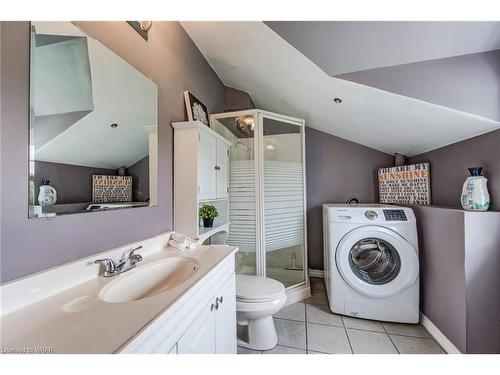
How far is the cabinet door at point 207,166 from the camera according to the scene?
1.57m

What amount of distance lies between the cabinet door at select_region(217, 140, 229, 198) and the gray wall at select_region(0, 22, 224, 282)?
44cm

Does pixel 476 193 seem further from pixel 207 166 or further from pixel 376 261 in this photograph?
pixel 207 166

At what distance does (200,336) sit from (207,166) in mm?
1119

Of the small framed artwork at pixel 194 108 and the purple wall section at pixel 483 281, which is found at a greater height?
the small framed artwork at pixel 194 108

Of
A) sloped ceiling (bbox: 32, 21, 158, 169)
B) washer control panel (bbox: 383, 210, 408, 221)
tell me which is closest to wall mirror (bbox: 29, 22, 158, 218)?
sloped ceiling (bbox: 32, 21, 158, 169)

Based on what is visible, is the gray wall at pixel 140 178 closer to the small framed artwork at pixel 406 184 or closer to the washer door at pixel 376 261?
the washer door at pixel 376 261

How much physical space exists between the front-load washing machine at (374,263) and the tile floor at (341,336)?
0.08 meters

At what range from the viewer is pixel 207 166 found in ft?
5.49

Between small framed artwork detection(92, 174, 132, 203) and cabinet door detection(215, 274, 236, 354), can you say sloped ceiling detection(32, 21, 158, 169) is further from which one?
cabinet door detection(215, 274, 236, 354)

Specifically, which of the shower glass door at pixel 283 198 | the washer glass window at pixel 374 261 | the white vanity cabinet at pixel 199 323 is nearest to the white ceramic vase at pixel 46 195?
the white vanity cabinet at pixel 199 323

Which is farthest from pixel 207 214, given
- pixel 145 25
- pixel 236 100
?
pixel 236 100

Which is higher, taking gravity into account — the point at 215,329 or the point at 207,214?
the point at 207,214

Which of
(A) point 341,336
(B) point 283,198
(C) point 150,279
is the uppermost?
(B) point 283,198
